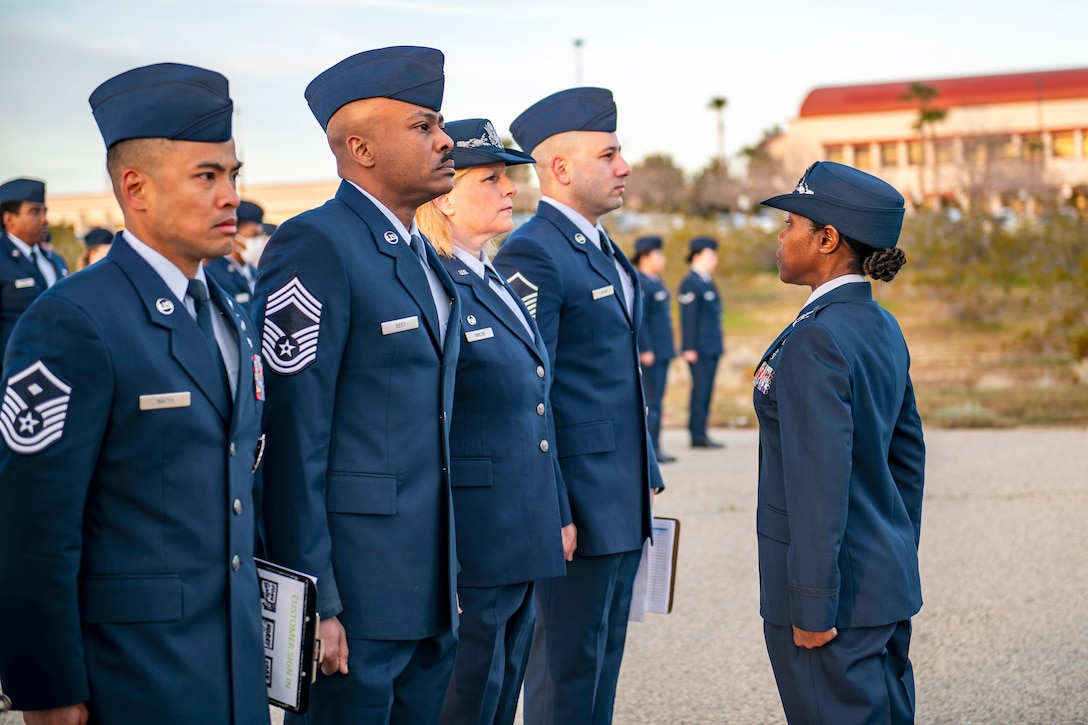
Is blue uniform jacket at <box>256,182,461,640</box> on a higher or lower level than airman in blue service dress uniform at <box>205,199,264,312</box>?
lower

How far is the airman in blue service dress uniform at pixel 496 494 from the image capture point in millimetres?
3379

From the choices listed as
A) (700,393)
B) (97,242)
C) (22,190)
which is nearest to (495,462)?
→ (22,190)

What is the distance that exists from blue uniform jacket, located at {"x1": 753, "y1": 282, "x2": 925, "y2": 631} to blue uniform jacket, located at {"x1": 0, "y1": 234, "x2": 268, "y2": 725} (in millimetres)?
1416

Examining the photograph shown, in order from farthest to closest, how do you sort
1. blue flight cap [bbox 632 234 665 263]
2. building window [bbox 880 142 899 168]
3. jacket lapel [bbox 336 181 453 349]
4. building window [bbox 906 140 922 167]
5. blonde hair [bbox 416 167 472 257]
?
building window [bbox 880 142 899 168] < building window [bbox 906 140 922 167] < blue flight cap [bbox 632 234 665 263] < blonde hair [bbox 416 167 472 257] < jacket lapel [bbox 336 181 453 349]

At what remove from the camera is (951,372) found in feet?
61.0

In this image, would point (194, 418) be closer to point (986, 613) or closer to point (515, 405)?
point (515, 405)

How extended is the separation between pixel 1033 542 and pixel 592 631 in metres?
4.81

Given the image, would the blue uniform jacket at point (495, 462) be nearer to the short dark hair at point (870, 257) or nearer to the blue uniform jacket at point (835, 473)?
the blue uniform jacket at point (835, 473)

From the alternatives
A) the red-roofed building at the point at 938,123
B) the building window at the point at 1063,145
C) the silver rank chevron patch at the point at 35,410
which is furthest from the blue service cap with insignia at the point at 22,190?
the building window at the point at 1063,145

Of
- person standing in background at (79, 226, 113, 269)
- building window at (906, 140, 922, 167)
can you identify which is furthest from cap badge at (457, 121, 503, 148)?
building window at (906, 140, 922, 167)

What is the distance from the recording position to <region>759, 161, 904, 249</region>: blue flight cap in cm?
324

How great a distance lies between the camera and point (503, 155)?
372 centimetres

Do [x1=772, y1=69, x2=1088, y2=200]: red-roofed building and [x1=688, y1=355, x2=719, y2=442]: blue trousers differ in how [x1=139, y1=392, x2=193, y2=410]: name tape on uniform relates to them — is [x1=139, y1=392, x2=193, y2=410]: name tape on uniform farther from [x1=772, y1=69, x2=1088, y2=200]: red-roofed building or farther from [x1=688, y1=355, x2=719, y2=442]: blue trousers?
[x1=772, y1=69, x2=1088, y2=200]: red-roofed building

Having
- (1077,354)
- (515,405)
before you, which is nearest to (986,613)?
(515,405)
